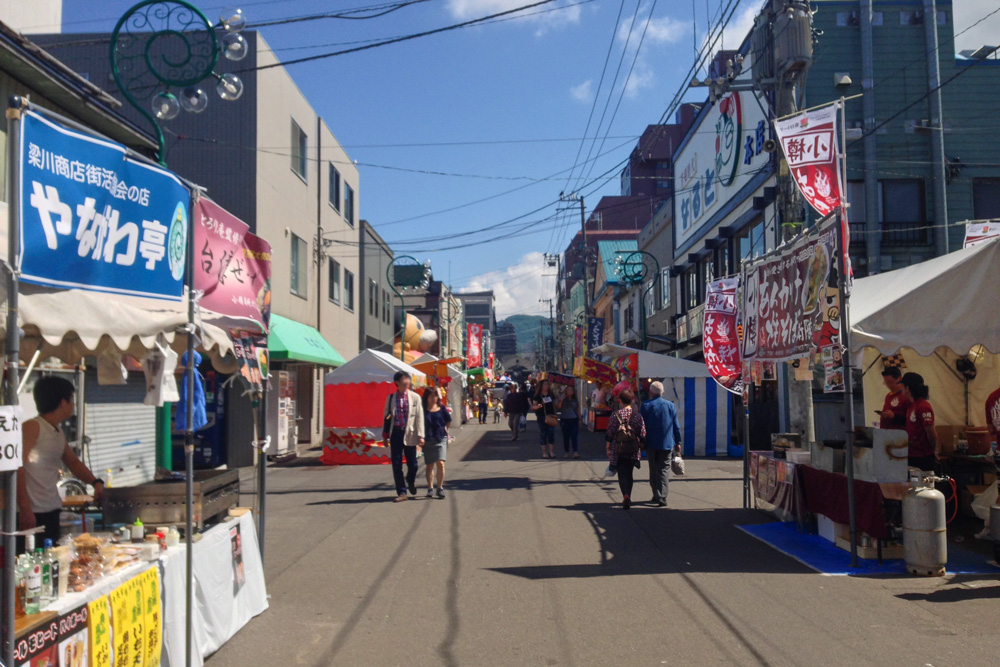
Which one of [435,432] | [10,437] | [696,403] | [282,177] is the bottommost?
[435,432]

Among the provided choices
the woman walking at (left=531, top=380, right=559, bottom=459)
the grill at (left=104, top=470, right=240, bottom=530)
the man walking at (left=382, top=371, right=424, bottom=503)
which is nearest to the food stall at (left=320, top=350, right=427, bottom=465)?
the woman walking at (left=531, top=380, right=559, bottom=459)

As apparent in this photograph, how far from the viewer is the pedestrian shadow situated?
7742 millimetres

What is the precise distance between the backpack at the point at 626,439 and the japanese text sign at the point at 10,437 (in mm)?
A: 8742

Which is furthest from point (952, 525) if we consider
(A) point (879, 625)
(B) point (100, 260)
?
(B) point (100, 260)

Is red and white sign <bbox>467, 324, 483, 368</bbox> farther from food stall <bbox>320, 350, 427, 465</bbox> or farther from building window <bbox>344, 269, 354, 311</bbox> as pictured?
food stall <bbox>320, 350, 427, 465</bbox>

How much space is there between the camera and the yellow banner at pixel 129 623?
431 cm

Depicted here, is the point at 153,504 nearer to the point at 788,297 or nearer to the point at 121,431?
the point at 788,297

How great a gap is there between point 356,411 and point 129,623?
47.2ft

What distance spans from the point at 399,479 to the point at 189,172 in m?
10.8

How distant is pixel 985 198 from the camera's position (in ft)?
59.7

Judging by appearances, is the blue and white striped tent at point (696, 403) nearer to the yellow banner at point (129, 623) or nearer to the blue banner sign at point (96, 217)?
the blue banner sign at point (96, 217)

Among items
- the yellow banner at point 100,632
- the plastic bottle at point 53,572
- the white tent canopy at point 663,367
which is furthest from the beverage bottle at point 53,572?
the white tent canopy at point 663,367

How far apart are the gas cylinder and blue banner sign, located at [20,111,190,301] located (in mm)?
6628

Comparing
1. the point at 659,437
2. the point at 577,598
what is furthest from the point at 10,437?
the point at 659,437
